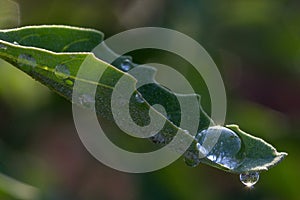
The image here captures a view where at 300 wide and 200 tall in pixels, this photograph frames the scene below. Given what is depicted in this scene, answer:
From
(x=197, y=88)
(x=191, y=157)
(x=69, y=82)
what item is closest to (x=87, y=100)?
(x=69, y=82)

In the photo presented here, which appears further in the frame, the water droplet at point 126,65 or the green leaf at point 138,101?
the water droplet at point 126,65

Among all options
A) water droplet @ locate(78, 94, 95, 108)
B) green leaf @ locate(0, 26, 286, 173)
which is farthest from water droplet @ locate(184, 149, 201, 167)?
water droplet @ locate(78, 94, 95, 108)

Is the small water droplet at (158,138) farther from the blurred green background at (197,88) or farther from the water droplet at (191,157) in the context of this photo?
the blurred green background at (197,88)

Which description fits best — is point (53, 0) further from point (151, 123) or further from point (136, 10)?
point (151, 123)

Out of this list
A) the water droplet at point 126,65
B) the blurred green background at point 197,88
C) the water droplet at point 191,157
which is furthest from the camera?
the blurred green background at point 197,88

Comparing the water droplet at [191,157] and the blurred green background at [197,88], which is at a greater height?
the water droplet at [191,157]

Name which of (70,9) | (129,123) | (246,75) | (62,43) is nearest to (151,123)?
(129,123)

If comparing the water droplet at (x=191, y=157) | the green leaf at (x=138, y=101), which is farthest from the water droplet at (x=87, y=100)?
the water droplet at (x=191, y=157)
